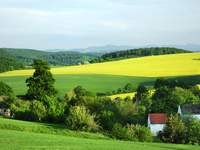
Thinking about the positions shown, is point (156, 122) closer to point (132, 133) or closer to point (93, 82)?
point (132, 133)

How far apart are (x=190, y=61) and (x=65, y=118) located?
2875 inches

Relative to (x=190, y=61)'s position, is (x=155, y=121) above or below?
below

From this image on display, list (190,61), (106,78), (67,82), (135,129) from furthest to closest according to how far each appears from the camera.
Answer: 1. (190,61)
2. (106,78)
3. (67,82)
4. (135,129)

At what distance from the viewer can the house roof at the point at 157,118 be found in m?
63.0

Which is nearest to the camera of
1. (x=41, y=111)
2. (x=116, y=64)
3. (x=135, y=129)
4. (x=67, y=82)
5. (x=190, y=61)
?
(x=135, y=129)

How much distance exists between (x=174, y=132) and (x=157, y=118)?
49.1 feet

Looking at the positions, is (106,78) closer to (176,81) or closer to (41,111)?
(176,81)

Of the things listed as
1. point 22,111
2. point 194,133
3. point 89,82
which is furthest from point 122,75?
A: point 194,133

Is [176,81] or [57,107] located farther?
[176,81]

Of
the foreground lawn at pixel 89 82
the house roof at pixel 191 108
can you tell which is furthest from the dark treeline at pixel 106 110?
the foreground lawn at pixel 89 82

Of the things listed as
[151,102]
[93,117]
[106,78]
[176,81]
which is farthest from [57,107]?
[106,78]

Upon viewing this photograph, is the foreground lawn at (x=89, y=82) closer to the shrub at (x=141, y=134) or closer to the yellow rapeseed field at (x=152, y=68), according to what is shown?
the yellow rapeseed field at (x=152, y=68)

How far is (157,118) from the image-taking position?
63.8 meters

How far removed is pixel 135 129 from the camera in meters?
46.3
